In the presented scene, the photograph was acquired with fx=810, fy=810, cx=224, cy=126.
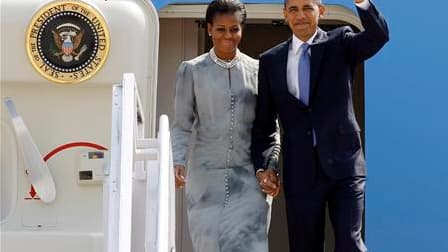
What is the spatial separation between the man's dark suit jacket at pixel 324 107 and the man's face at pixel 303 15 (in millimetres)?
55

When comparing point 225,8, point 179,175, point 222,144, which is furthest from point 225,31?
point 179,175

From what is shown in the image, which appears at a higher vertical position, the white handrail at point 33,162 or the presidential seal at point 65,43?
the presidential seal at point 65,43

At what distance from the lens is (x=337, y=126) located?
2639 mm

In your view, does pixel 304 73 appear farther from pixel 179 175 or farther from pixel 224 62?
pixel 179 175

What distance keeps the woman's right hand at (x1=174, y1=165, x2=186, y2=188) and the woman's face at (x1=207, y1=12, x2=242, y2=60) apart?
43 cm

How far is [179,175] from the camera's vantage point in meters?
2.84

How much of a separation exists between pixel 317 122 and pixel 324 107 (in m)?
0.05

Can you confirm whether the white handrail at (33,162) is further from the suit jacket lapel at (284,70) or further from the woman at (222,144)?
the suit jacket lapel at (284,70)

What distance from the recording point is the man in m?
2.61

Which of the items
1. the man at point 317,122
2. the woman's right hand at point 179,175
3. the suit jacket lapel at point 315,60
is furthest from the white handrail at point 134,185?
the suit jacket lapel at point 315,60

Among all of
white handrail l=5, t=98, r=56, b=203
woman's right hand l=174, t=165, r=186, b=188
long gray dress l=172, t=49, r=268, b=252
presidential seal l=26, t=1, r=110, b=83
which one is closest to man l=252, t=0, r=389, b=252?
long gray dress l=172, t=49, r=268, b=252

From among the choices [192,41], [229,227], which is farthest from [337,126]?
[192,41]

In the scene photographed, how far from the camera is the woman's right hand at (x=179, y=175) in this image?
2820mm

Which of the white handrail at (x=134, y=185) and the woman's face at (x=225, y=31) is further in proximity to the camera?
the woman's face at (x=225, y=31)
